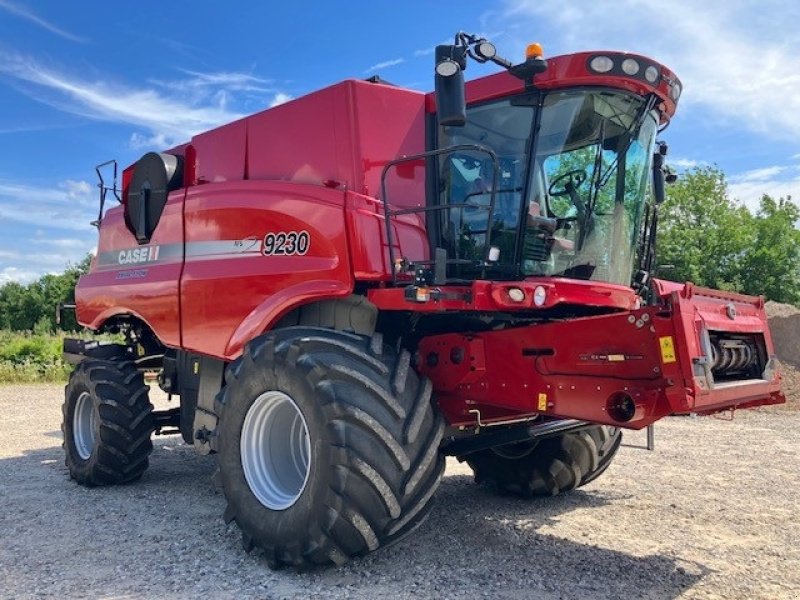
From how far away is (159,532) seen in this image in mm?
5211

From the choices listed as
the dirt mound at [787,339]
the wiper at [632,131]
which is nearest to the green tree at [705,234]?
the dirt mound at [787,339]

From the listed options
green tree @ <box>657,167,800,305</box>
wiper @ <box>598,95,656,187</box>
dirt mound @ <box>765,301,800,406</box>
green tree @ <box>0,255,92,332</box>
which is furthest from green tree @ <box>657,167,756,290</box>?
green tree @ <box>0,255,92,332</box>

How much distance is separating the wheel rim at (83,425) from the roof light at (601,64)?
5460 millimetres

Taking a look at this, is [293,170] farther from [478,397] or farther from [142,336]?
[142,336]

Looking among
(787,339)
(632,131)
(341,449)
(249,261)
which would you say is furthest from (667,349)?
(787,339)

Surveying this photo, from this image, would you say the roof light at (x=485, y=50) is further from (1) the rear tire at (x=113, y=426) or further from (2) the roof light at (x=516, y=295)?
(1) the rear tire at (x=113, y=426)

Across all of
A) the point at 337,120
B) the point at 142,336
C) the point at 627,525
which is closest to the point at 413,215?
the point at 337,120

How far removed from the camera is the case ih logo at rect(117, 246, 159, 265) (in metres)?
6.52

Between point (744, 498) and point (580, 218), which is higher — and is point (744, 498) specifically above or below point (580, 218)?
below

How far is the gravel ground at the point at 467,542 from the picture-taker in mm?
4082

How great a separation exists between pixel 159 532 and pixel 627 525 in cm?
333

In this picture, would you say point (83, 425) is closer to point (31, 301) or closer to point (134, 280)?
point (134, 280)

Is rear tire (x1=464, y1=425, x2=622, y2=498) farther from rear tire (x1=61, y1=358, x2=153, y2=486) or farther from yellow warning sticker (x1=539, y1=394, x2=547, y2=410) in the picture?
rear tire (x1=61, y1=358, x2=153, y2=486)

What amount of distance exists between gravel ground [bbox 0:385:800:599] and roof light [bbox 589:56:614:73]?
2.97 meters
